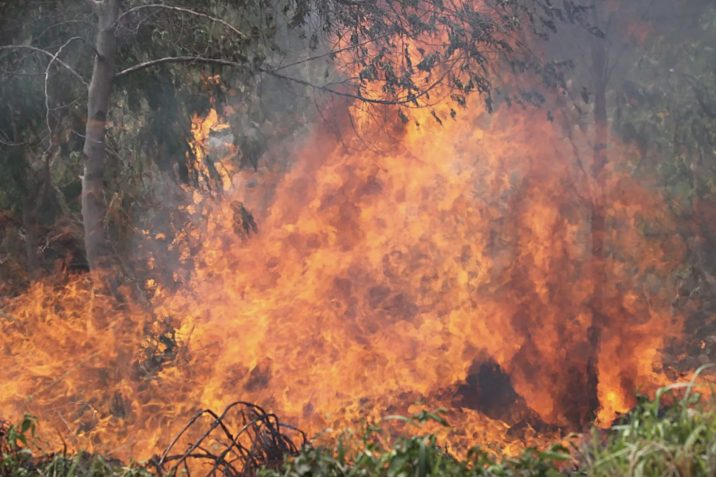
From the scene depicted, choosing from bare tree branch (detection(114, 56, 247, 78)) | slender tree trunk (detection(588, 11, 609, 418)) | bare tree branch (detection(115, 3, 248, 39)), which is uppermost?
bare tree branch (detection(115, 3, 248, 39))

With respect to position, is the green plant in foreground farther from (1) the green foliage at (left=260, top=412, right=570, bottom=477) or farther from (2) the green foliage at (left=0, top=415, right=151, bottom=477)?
(2) the green foliage at (left=0, top=415, right=151, bottom=477)

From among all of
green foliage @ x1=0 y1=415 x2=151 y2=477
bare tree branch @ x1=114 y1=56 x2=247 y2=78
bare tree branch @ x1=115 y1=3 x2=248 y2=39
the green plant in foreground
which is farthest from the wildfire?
the green plant in foreground

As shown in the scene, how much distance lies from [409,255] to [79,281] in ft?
16.3

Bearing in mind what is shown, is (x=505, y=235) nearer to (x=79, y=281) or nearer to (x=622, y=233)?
(x=622, y=233)

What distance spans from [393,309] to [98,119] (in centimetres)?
519

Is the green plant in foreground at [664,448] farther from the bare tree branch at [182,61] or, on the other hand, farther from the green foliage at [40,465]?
the bare tree branch at [182,61]

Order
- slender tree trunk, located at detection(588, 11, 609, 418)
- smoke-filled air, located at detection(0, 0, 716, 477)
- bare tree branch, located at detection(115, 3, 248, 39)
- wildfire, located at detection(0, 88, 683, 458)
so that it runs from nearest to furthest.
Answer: bare tree branch, located at detection(115, 3, 248, 39) → smoke-filled air, located at detection(0, 0, 716, 477) → wildfire, located at detection(0, 88, 683, 458) → slender tree trunk, located at detection(588, 11, 609, 418)

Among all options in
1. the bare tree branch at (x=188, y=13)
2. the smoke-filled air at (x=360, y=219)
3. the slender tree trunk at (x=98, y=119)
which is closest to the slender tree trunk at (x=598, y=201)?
the smoke-filled air at (x=360, y=219)

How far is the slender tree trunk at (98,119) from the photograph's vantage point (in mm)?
9148

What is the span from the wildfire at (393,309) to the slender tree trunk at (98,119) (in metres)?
1.05

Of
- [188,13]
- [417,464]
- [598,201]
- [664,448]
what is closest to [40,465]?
[417,464]

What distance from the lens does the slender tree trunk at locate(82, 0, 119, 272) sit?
915 cm

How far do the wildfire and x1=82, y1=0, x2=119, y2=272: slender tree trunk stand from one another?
3.45ft

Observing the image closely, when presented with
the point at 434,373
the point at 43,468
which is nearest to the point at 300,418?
the point at 434,373
